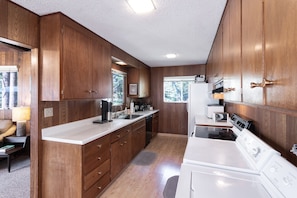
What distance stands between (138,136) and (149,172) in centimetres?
88

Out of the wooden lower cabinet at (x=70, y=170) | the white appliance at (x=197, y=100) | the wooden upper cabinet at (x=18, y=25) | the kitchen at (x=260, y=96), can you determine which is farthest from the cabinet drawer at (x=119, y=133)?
the white appliance at (x=197, y=100)

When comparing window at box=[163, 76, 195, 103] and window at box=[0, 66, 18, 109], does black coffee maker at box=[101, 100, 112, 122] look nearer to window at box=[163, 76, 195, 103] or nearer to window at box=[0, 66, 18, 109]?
window at box=[0, 66, 18, 109]

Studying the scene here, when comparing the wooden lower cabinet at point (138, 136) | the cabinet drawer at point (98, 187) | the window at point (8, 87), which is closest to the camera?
the cabinet drawer at point (98, 187)

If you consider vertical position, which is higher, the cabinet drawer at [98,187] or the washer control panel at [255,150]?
the washer control panel at [255,150]

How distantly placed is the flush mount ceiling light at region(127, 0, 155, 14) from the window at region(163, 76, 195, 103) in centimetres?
360

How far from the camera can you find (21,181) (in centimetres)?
249

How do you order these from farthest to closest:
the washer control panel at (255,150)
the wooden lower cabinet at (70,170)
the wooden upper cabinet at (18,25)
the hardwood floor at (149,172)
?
1. the hardwood floor at (149,172)
2. the wooden lower cabinet at (70,170)
3. the wooden upper cabinet at (18,25)
4. the washer control panel at (255,150)

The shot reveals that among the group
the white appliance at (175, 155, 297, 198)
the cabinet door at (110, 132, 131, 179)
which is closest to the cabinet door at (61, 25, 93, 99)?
the cabinet door at (110, 132, 131, 179)

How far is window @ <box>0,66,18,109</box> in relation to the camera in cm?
351

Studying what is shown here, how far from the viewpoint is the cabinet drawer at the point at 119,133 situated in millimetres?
2428

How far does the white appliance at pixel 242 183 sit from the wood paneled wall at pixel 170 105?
165 inches

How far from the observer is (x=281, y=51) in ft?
1.80

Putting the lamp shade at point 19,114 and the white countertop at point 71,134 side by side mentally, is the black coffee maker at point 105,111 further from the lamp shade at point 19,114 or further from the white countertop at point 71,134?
the lamp shade at point 19,114

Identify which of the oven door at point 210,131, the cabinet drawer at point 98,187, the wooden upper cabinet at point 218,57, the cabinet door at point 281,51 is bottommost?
the cabinet drawer at point 98,187
